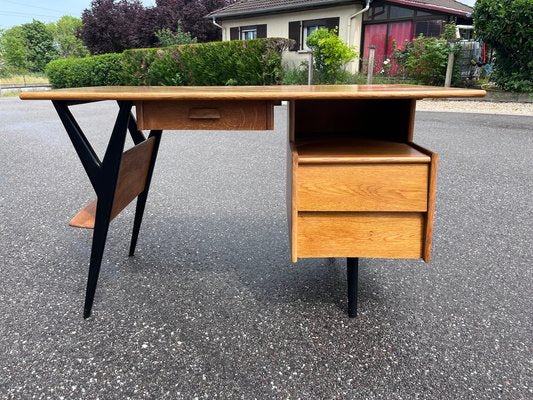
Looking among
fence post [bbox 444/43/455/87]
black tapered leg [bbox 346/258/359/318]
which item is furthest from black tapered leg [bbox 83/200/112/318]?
fence post [bbox 444/43/455/87]

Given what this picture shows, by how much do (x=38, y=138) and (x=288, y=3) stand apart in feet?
35.9

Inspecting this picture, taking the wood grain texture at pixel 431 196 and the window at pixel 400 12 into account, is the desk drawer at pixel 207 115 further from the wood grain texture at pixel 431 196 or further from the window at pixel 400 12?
the window at pixel 400 12

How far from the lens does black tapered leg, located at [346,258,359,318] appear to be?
5.71ft

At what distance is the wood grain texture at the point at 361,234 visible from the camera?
1.51m

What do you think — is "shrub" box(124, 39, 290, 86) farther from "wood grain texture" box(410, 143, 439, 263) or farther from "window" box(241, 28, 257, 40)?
"wood grain texture" box(410, 143, 439, 263)

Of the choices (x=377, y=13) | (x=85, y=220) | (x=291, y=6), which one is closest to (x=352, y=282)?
(x=85, y=220)

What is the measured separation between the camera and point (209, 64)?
41.5 feet

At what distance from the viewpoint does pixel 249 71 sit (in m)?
12.0

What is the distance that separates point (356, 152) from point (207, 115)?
1.91 ft

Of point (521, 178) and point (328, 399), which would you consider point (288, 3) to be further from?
point (328, 399)

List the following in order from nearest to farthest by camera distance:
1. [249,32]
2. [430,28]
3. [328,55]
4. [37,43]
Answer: [328,55] → [430,28] → [249,32] → [37,43]

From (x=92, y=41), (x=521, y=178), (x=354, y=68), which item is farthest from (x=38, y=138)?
(x=92, y=41)

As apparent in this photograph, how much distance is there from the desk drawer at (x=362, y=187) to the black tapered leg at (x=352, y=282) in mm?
346

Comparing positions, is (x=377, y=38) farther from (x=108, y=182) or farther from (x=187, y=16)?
(x=108, y=182)
